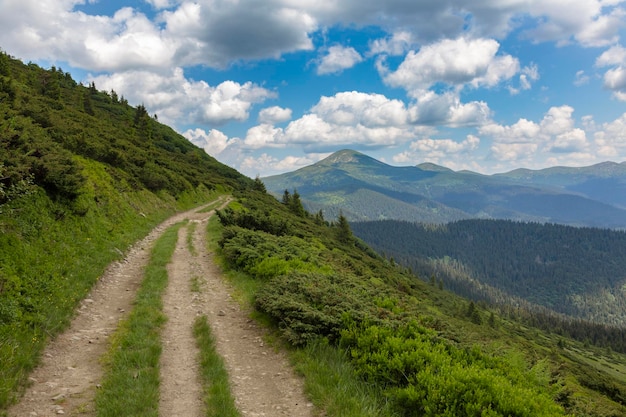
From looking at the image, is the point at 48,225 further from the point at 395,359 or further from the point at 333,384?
the point at 395,359

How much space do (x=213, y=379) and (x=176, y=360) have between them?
1.52 m

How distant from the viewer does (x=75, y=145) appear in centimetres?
2830

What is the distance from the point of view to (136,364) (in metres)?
8.32

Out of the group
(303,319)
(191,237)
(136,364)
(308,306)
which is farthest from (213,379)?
(191,237)

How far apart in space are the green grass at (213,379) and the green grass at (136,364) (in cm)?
100

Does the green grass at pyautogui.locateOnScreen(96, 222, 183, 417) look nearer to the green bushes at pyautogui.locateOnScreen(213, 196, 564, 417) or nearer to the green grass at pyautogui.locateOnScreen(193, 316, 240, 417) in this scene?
the green grass at pyautogui.locateOnScreen(193, 316, 240, 417)

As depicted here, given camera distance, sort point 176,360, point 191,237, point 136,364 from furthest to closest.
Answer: point 191,237 < point 176,360 < point 136,364

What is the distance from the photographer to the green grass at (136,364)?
21.6 ft

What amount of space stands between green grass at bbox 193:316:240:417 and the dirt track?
19 cm

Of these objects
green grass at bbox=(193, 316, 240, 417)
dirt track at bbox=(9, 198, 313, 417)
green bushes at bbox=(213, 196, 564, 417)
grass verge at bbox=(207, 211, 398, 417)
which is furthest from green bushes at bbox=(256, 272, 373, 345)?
green grass at bbox=(193, 316, 240, 417)

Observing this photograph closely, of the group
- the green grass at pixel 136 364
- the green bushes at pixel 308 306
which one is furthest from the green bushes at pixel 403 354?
the green grass at pixel 136 364

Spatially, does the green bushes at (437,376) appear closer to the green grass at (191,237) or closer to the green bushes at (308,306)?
the green bushes at (308,306)

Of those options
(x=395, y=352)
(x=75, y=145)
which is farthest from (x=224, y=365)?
(x=75, y=145)

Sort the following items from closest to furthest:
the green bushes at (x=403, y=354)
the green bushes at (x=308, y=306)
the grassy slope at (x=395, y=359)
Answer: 1. the green bushes at (x=403, y=354)
2. the grassy slope at (x=395, y=359)
3. the green bushes at (x=308, y=306)
